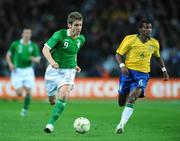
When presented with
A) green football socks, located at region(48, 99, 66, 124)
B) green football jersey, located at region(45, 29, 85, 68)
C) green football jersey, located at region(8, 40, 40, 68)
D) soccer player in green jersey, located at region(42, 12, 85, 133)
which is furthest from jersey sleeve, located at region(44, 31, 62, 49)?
green football jersey, located at region(8, 40, 40, 68)

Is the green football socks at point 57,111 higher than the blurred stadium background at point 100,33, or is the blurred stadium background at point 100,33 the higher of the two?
the blurred stadium background at point 100,33

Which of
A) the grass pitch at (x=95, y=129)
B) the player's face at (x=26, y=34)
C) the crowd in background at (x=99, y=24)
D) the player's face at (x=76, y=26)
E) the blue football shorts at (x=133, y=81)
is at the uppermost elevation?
the crowd in background at (x=99, y=24)

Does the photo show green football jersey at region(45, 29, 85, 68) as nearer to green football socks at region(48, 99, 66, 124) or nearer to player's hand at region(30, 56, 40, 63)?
green football socks at region(48, 99, 66, 124)

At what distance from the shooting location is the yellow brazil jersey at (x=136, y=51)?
13.7 meters

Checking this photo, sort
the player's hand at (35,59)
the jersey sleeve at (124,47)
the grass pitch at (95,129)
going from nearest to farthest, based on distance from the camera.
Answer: the grass pitch at (95,129) < the jersey sleeve at (124,47) < the player's hand at (35,59)

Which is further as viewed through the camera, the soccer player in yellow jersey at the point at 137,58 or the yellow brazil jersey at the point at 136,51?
the yellow brazil jersey at the point at 136,51

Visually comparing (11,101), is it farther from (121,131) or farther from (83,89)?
(121,131)

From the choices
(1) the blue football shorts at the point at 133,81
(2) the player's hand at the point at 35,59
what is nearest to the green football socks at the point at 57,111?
(1) the blue football shorts at the point at 133,81

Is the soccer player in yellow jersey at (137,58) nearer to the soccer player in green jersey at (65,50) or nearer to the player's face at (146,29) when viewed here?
the player's face at (146,29)

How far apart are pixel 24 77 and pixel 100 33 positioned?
965cm

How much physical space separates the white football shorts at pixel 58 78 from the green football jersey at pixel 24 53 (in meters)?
6.07

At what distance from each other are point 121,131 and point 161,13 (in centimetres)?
1834

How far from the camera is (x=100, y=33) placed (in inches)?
1167

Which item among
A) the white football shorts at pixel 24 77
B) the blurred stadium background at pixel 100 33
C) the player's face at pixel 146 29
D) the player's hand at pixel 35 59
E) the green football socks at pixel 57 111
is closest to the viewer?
the green football socks at pixel 57 111
